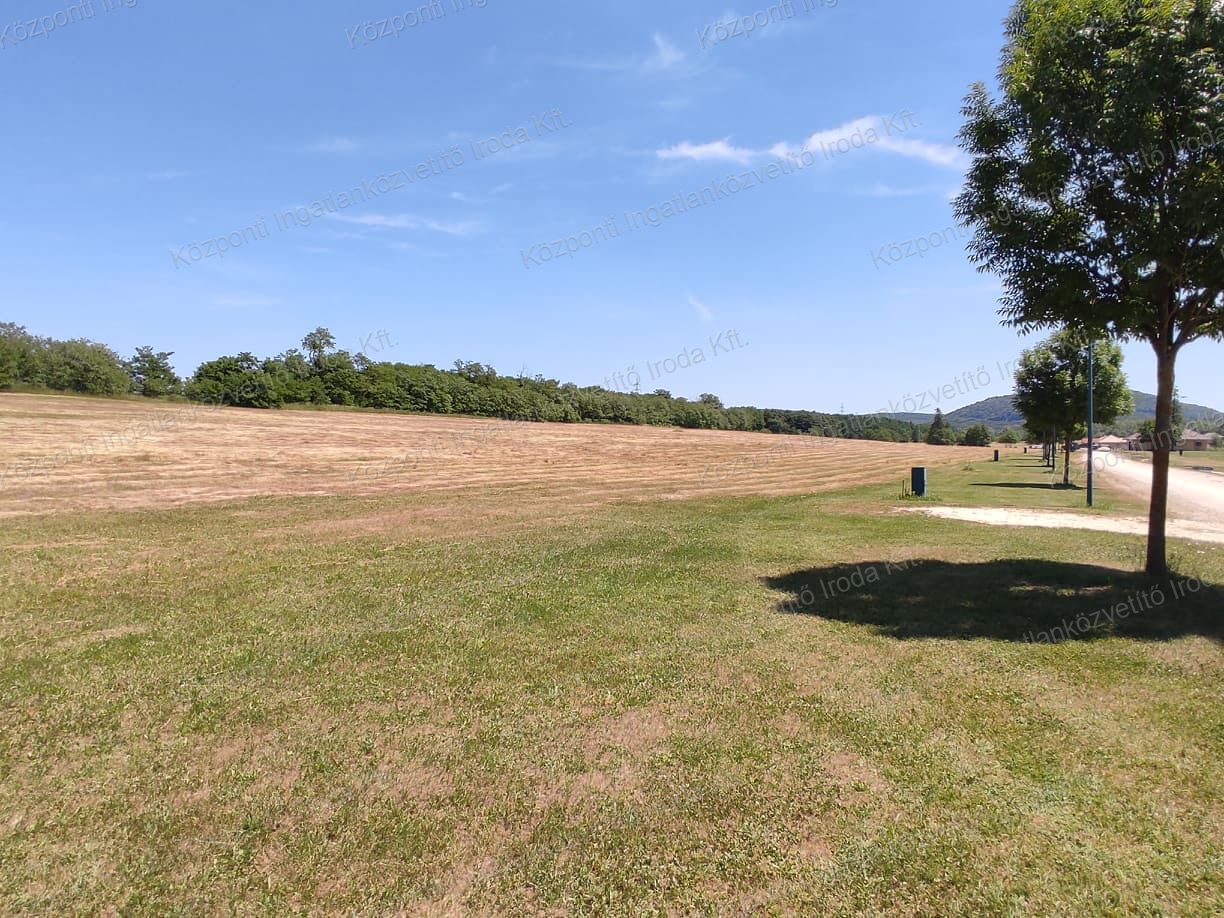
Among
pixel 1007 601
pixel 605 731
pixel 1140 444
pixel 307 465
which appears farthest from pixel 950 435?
pixel 605 731

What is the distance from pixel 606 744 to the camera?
187 inches

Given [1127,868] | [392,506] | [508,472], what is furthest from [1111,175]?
[508,472]

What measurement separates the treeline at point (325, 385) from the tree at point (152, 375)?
13cm

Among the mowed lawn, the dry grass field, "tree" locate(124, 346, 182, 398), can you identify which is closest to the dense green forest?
"tree" locate(124, 346, 182, 398)

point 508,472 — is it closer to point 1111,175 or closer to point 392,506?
point 392,506

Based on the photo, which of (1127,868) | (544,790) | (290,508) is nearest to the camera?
(1127,868)

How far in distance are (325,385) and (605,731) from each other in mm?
84042

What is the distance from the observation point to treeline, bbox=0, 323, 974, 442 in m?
69.2

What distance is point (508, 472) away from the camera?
31.7 meters

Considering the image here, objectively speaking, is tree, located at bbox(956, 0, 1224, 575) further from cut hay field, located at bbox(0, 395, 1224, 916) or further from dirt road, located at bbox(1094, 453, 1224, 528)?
dirt road, located at bbox(1094, 453, 1224, 528)

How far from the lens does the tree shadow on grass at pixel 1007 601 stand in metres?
7.28

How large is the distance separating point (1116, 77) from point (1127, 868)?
32.3 feet

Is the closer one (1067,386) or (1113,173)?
(1113,173)

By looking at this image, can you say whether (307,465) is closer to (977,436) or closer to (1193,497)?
(1193,497)
